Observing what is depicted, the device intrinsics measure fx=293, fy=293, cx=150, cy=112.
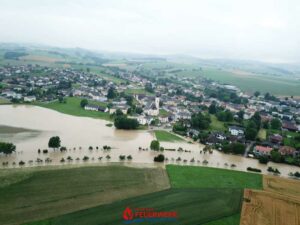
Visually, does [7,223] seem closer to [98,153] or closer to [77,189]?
[77,189]

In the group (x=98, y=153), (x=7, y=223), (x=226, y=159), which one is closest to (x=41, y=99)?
(x=98, y=153)

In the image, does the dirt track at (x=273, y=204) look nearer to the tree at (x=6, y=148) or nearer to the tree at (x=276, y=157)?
the tree at (x=276, y=157)

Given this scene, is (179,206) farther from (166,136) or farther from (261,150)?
(166,136)

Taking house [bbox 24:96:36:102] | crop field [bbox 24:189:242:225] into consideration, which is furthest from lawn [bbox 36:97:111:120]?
crop field [bbox 24:189:242:225]

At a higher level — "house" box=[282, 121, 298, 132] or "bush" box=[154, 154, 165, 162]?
"house" box=[282, 121, 298, 132]

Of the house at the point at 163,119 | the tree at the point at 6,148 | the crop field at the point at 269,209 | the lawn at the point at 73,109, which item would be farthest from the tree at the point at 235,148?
the tree at the point at 6,148

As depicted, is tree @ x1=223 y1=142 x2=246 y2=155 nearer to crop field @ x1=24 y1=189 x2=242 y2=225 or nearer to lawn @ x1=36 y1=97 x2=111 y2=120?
crop field @ x1=24 y1=189 x2=242 y2=225
